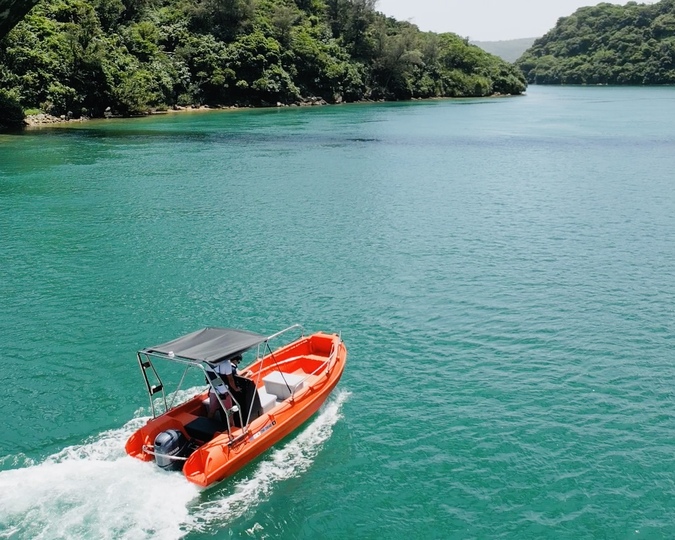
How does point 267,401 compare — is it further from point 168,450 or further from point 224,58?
point 224,58

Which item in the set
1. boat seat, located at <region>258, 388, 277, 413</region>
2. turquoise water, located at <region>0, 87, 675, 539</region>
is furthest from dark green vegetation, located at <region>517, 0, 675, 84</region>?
boat seat, located at <region>258, 388, 277, 413</region>

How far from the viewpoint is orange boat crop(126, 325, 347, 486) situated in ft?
43.7

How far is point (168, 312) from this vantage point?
22.1 meters

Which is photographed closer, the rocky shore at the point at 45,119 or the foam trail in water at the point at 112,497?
the foam trail in water at the point at 112,497

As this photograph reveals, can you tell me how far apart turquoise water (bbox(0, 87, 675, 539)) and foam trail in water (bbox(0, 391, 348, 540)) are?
5cm

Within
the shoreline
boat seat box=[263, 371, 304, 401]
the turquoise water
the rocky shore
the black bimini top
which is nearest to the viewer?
the turquoise water

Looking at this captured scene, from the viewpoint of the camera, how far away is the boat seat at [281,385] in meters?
15.6

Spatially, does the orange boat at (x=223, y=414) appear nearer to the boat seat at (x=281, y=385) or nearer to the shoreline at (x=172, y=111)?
the boat seat at (x=281, y=385)

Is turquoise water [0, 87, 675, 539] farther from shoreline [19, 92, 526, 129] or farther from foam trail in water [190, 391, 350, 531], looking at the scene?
shoreline [19, 92, 526, 129]

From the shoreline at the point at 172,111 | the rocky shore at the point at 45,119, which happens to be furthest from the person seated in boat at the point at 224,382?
the rocky shore at the point at 45,119

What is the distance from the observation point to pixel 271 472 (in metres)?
14.0

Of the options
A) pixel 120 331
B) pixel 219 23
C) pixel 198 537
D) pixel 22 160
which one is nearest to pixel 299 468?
pixel 198 537

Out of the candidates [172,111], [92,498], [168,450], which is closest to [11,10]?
[172,111]

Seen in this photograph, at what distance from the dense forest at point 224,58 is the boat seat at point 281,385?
214 ft
